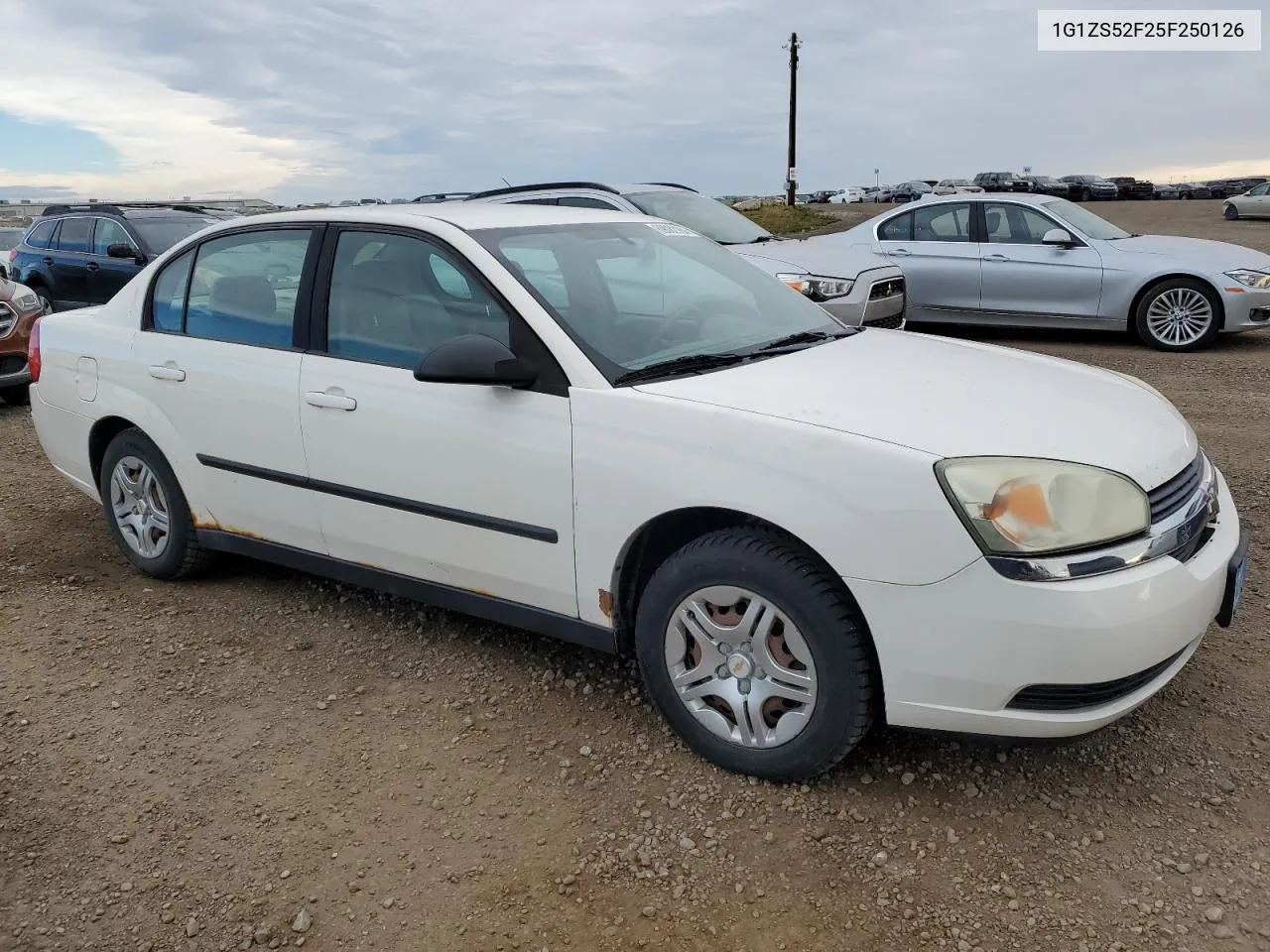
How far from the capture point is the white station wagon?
2539 mm

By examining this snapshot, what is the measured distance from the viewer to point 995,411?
2.84 metres

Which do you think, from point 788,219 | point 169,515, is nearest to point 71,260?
point 169,515

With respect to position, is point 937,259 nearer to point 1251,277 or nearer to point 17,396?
point 1251,277

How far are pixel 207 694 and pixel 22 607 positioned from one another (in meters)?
1.38

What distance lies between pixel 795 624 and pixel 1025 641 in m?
0.57

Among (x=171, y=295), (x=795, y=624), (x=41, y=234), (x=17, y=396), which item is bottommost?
(x=795, y=624)

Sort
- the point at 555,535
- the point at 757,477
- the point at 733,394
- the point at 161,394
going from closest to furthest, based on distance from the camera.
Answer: the point at 757,477, the point at 733,394, the point at 555,535, the point at 161,394

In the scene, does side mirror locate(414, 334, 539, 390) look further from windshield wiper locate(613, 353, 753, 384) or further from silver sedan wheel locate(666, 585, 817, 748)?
silver sedan wheel locate(666, 585, 817, 748)

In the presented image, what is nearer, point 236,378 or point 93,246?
point 236,378

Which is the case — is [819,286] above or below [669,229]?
below

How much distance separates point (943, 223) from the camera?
10.5 meters

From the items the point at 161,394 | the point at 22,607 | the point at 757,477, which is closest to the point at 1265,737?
the point at 757,477

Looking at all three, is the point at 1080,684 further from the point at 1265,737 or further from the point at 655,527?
the point at 655,527

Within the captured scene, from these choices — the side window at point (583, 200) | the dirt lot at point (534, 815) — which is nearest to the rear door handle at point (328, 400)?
the dirt lot at point (534, 815)
